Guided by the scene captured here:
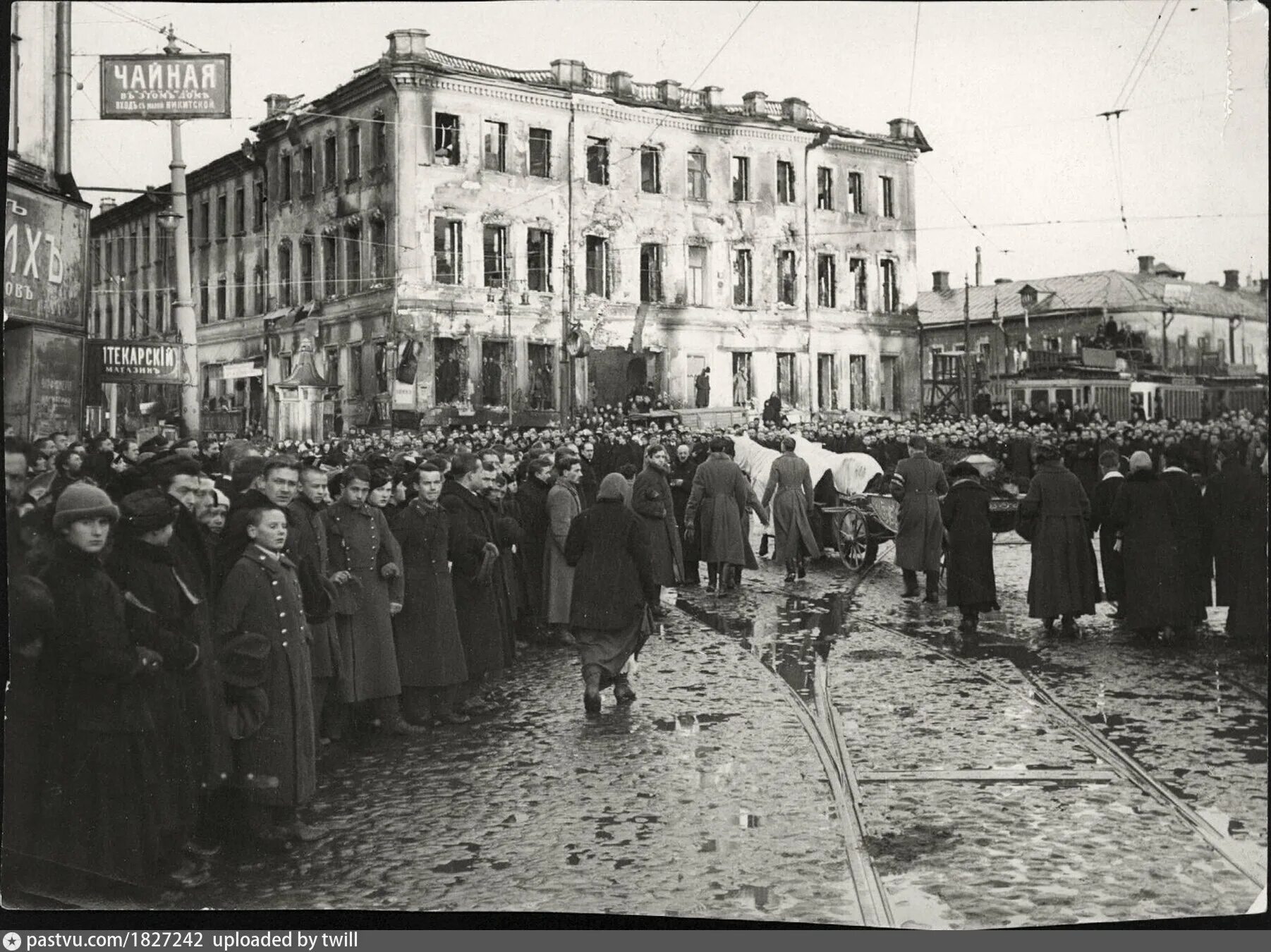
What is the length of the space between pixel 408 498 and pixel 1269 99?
4.86 meters

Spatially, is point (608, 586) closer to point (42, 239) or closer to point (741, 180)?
point (741, 180)

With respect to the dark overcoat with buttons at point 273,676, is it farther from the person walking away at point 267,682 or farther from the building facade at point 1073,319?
the building facade at point 1073,319

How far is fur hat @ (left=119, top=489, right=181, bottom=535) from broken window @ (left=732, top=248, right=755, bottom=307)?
131 inches

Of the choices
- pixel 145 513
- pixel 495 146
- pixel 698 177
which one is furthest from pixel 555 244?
pixel 145 513

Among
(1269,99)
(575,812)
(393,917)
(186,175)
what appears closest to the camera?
(393,917)

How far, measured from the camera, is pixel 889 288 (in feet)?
22.0

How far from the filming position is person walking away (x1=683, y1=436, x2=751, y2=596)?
880 cm

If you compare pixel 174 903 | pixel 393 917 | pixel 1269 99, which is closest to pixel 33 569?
pixel 174 903

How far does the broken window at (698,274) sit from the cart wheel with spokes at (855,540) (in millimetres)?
5399

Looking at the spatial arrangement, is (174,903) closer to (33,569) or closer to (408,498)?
(33,569)

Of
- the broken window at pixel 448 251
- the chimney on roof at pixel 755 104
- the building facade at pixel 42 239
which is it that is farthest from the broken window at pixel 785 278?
the building facade at pixel 42 239

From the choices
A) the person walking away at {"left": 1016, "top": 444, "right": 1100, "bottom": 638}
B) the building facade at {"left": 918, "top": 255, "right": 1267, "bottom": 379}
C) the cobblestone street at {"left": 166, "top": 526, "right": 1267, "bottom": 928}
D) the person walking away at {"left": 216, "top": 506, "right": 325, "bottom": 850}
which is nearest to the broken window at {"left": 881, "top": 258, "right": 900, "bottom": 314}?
the building facade at {"left": 918, "top": 255, "right": 1267, "bottom": 379}

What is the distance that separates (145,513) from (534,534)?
3.71 m

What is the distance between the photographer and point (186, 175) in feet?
20.3
